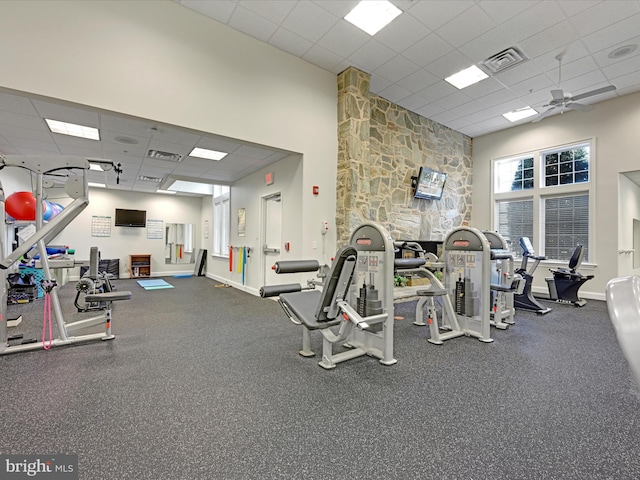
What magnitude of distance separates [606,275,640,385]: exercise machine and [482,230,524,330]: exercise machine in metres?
3.61

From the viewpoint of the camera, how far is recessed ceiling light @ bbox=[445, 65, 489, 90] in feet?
16.6

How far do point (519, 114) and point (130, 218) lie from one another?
11.1 m

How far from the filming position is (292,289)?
9.52 ft

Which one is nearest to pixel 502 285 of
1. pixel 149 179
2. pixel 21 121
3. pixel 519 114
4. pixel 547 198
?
pixel 547 198

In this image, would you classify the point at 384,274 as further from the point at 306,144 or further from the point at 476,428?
the point at 306,144

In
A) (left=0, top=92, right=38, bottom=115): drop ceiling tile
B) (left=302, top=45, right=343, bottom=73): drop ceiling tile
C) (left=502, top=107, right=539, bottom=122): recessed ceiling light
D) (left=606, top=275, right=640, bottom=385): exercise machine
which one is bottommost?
(left=606, top=275, right=640, bottom=385): exercise machine

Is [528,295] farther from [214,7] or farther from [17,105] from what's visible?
[17,105]

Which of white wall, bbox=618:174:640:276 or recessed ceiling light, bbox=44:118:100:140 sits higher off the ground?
recessed ceiling light, bbox=44:118:100:140

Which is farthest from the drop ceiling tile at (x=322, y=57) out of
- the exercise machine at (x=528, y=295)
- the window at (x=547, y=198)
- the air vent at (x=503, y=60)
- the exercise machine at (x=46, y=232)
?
the window at (x=547, y=198)

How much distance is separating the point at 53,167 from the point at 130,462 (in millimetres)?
2992

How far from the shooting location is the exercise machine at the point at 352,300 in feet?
8.18

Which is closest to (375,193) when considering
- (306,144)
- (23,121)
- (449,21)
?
(306,144)

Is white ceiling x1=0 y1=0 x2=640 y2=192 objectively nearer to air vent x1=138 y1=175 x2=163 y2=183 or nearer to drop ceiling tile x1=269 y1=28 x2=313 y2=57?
drop ceiling tile x1=269 y1=28 x2=313 y2=57

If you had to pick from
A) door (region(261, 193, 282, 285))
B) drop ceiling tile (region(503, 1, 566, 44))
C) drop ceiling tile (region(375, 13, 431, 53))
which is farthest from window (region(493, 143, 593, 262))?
door (region(261, 193, 282, 285))
